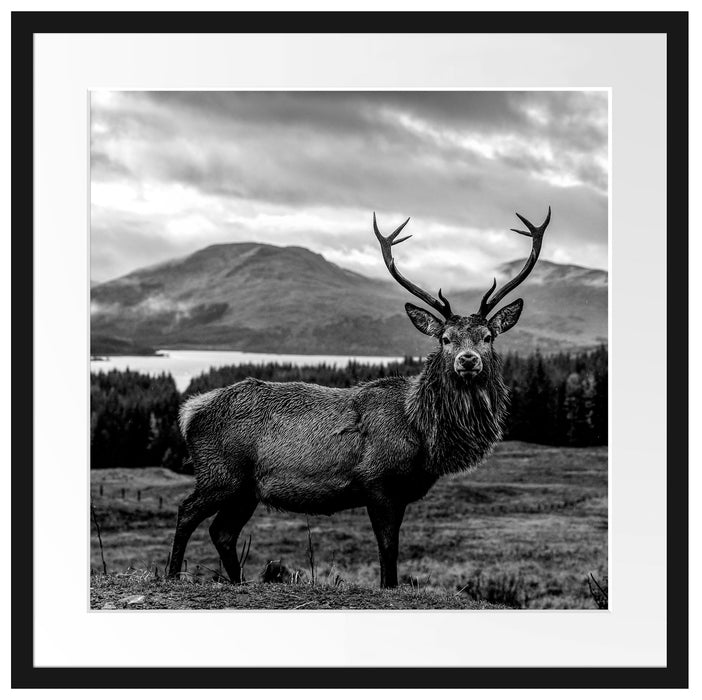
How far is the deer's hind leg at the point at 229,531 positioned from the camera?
9.00 metres

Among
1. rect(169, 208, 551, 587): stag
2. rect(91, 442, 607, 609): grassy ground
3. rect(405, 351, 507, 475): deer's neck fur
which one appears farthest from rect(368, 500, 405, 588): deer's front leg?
rect(91, 442, 607, 609): grassy ground

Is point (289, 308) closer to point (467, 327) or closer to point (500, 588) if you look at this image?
point (500, 588)

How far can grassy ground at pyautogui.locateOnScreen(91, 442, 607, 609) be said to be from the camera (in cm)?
1267

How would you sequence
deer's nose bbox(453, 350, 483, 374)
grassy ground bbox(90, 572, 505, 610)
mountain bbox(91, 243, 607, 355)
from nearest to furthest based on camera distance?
deer's nose bbox(453, 350, 483, 374), grassy ground bbox(90, 572, 505, 610), mountain bbox(91, 243, 607, 355)

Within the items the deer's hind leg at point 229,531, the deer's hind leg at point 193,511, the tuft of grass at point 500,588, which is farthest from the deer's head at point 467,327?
the tuft of grass at point 500,588

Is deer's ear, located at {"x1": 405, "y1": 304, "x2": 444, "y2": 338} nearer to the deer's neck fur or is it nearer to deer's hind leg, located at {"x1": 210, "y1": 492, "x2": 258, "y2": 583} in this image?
the deer's neck fur

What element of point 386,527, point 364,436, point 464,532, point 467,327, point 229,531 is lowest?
point 464,532

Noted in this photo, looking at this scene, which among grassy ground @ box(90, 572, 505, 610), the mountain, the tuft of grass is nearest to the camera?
grassy ground @ box(90, 572, 505, 610)

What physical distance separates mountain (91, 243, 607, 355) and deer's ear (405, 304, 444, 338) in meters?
4.49

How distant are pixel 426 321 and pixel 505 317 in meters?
0.76

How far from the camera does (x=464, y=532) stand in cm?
1311

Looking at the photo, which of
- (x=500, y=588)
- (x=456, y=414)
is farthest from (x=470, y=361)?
(x=500, y=588)

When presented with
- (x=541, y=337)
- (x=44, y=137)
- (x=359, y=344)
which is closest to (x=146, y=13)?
(x=44, y=137)
